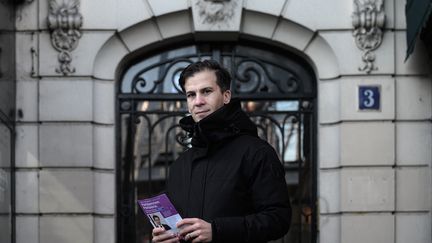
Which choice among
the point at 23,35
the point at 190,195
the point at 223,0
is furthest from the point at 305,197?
the point at 190,195

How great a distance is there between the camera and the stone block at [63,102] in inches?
324

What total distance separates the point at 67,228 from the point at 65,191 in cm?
36

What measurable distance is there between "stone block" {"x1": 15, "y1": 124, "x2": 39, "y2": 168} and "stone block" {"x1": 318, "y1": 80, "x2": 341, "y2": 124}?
2879 mm

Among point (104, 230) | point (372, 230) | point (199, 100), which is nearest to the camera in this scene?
point (199, 100)

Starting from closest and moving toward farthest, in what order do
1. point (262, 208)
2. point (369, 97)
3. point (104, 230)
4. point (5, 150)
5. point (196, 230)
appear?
point (196, 230) < point (262, 208) < point (5, 150) < point (369, 97) < point (104, 230)

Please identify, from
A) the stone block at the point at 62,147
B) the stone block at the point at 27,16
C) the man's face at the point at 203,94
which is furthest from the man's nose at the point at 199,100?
the stone block at the point at 27,16

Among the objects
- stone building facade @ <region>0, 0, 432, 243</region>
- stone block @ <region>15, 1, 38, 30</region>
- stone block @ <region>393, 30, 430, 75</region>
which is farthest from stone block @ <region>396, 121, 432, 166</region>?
stone block @ <region>15, 1, 38, 30</region>

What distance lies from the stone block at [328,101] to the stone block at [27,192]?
9.65 feet

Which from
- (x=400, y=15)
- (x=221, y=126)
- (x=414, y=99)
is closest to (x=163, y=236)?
(x=221, y=126)

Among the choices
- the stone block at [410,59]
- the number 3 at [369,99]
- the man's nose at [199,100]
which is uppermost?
the stone block at [410,59]

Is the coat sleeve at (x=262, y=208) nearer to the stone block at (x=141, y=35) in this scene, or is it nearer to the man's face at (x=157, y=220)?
the man's face at (x=157, y=220)

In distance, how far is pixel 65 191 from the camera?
8.18 metres

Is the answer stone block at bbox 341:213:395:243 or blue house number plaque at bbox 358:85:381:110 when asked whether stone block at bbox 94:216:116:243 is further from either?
blue house number plaque at bbox 358:85:381:110

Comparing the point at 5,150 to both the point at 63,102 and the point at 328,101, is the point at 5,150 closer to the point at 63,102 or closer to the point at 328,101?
the point at 63,102
